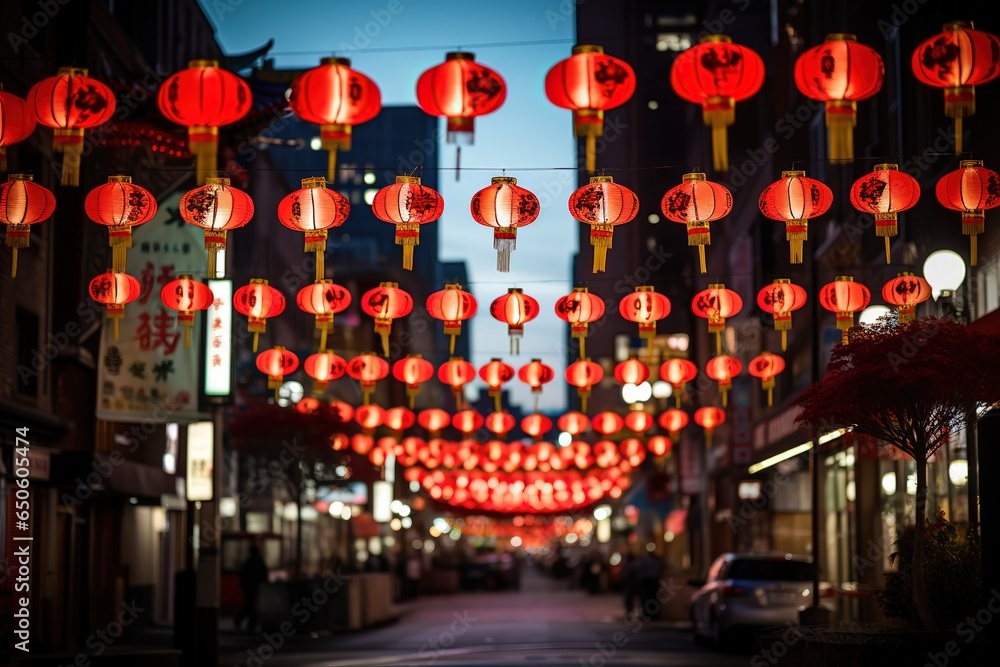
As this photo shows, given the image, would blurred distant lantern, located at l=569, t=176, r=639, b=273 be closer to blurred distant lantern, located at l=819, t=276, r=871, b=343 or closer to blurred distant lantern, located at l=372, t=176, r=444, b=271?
blurred distant lantern, located at l=372, t=176, r=444, b=271

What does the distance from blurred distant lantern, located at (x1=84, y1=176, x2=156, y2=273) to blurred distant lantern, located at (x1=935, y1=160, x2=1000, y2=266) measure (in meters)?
9.00

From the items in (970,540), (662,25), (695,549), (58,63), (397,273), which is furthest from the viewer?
(397,273)

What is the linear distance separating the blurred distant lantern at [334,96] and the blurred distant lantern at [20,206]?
4.02 metres

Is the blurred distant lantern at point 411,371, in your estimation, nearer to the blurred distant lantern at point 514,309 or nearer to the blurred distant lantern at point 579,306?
the blurred distant lantern at point 514,309

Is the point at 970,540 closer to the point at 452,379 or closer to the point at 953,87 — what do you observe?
the point at 953,87

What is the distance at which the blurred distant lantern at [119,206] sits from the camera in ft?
49.7

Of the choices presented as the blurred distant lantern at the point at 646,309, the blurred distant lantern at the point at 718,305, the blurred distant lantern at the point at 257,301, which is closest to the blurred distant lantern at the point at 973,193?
the blurred distant lantern at the point at 718,305

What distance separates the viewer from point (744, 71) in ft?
40.4

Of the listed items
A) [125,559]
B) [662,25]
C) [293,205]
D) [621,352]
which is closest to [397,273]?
[621,352]

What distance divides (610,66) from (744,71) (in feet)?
4.15

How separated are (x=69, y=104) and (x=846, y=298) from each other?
1109 centimetres

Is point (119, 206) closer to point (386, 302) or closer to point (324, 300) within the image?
point (324, 300)

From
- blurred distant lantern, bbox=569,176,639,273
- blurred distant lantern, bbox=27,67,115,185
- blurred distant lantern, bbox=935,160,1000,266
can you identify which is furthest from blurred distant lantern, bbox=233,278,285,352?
blurred distant lantern, bbox=935,160,1000,266

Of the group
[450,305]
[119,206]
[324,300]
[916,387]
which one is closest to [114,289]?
[324,300]
